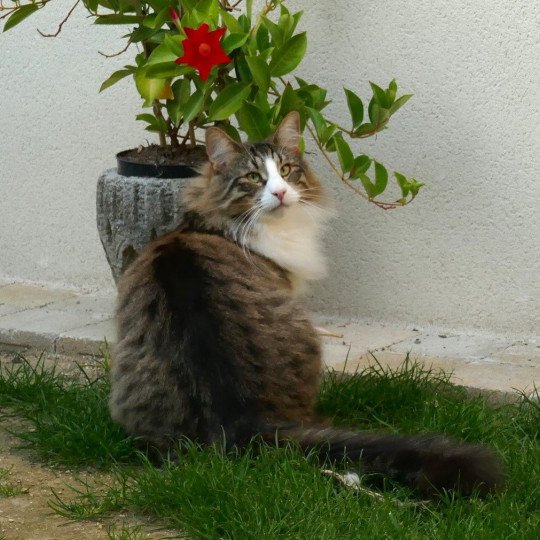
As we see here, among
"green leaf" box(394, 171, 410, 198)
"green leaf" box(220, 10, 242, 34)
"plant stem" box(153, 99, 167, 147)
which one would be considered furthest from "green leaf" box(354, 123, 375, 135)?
"plant stem" box(153, 99, 167, 147)

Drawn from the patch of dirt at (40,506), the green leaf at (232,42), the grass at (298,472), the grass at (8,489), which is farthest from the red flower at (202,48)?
the grass at (8,489)

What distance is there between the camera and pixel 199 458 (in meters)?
3.46

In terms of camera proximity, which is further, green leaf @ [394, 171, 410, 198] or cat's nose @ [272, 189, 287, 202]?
green leaf @ [394, 171, 410, 198]

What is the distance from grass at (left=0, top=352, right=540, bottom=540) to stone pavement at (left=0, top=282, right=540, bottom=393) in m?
0.23

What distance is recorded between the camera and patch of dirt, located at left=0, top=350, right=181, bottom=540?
334 centimetres

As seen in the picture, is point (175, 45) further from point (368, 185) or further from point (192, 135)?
point (368, 185)

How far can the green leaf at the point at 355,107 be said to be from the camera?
4676 mm

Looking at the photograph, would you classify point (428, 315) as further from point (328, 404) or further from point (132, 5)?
point (132, 5)

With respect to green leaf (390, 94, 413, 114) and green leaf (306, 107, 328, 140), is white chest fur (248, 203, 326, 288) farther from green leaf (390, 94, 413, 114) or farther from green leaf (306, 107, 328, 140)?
green leaf (390, 94, 413, 114)

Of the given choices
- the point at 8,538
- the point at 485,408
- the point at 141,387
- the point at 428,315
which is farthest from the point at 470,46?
the point at 8,538

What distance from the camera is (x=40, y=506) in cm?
358

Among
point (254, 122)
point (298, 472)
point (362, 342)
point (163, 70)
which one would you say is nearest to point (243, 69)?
point (254, 122)

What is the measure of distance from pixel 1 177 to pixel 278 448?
350 cm

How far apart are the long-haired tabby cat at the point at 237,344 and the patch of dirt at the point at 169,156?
684 millimetres
